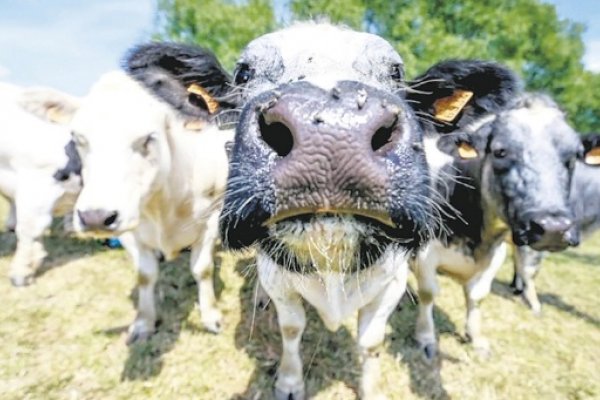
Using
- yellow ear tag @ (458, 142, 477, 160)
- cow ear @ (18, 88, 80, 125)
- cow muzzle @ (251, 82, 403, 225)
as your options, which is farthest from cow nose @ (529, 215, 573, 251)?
cow ear @ (18, 88, 80, 125)

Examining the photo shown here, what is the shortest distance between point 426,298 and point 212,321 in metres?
2.02

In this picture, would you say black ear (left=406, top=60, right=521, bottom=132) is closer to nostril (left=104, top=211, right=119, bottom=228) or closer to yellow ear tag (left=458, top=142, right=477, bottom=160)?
yellow ear tag (left=458, top=142, right=477, bottom=160)

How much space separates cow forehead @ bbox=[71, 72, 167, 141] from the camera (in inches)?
128

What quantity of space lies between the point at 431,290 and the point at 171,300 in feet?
8.83

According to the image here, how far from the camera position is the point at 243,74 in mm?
2543

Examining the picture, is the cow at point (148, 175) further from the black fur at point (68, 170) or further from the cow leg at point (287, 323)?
the black fur at point (68, 170)

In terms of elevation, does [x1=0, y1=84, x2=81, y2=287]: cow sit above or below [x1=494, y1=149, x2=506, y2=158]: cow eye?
below

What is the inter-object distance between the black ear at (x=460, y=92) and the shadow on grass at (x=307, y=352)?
5.75 ft

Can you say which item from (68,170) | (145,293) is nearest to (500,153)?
(145,293)

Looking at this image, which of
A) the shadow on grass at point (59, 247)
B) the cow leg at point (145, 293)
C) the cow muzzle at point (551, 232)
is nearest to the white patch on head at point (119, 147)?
the cow leg at point (145, 293)

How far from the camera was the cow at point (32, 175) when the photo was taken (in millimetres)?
5203

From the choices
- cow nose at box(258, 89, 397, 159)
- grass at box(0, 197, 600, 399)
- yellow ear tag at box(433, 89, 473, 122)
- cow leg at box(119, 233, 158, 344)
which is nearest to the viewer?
cow nose at box(258, 89, 397, 159)

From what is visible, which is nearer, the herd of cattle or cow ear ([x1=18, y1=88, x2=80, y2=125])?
the herd of cattle

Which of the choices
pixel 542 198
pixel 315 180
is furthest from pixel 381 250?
pixel 542 198
